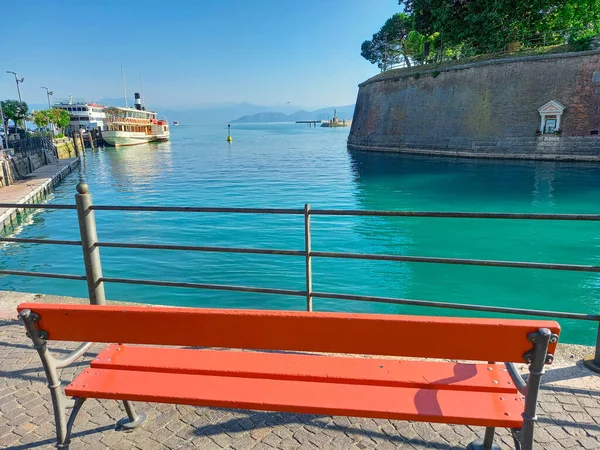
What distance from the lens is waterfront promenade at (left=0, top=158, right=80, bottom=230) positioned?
16.0 m

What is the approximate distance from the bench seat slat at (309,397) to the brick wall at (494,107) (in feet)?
97.3

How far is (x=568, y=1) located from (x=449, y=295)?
31.7m

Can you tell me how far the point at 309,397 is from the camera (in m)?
2.07

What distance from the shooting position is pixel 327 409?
78.6 inches

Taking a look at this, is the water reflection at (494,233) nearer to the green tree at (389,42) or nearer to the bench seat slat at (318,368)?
the bench seat slat at (318,368)

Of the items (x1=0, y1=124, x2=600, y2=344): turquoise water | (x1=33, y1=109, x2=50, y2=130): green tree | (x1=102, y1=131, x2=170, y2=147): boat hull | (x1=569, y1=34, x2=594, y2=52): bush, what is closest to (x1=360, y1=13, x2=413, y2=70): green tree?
(x1=569, y1=34, x2=594, y2=52): bush

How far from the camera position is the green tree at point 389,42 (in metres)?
61.6

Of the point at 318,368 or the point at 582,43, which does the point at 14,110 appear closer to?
the point at 582,43

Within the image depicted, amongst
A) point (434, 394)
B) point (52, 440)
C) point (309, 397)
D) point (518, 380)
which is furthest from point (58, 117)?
point (518, 380)

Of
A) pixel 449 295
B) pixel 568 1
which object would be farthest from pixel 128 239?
pixel 568 1

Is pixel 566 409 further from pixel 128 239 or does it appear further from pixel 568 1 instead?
pixel 568 1

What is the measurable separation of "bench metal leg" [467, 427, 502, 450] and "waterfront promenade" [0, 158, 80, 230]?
53.6 ft

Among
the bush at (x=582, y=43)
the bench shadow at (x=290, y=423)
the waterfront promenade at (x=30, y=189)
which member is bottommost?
the waterfront promenade at (x=30, y=189)

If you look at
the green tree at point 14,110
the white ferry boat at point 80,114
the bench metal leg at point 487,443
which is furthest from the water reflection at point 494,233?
the white ferry boat at point 80,114
